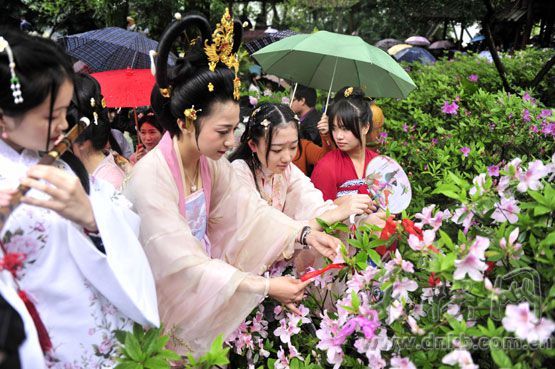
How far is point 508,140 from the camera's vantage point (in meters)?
4.21

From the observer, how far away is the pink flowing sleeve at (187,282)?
2.10 metres

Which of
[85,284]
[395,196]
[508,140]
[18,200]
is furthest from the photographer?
[508,140]

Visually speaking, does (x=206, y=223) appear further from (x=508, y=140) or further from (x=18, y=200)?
(x=508, y=140)

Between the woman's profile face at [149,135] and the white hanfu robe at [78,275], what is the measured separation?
9.23 ft

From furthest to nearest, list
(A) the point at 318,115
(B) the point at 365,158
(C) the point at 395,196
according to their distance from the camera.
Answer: (A) the point at 318,115 → (B) the point at 365,158 → (C) the point at 395,196

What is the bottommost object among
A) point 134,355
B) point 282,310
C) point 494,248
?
point 282,310

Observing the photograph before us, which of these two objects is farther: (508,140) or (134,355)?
(508,140)

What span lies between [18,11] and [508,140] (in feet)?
53.0

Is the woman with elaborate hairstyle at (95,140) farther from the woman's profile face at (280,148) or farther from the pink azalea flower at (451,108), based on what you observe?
the pink azalea flower at (451,108)

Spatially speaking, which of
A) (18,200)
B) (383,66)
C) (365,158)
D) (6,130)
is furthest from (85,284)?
(383,66)

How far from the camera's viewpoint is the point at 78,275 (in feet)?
5.17

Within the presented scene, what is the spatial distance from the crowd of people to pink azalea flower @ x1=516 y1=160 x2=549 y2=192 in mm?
940

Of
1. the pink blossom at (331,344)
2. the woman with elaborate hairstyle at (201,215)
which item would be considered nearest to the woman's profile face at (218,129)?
the woman with elaborate hairstyle at (201,215)

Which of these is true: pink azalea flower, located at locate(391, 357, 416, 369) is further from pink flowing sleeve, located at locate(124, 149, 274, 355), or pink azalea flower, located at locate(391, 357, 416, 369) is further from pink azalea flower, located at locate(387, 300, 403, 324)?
pink flowing sleeve, located at locate(124, 149, 274, 355)
